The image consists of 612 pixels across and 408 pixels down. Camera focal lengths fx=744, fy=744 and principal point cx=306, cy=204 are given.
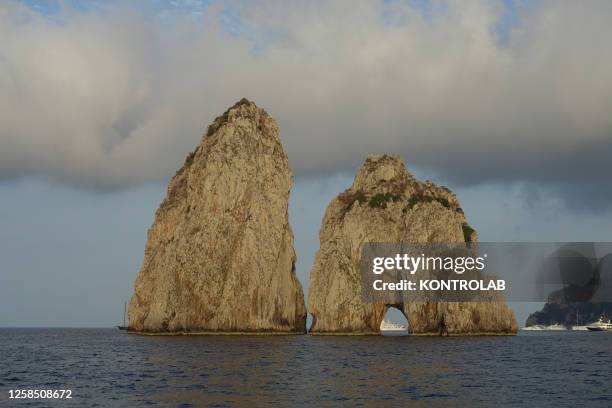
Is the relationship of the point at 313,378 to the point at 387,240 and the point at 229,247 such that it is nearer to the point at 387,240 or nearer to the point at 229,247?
the point at 229,247

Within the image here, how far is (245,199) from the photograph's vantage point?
135500 millimetres

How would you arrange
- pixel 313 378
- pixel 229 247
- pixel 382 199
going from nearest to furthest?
1. pixel 313 378
2. pixel 229 247
3. pixel 382 199

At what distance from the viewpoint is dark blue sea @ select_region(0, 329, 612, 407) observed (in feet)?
142

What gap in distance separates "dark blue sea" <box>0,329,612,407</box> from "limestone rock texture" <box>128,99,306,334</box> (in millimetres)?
43542

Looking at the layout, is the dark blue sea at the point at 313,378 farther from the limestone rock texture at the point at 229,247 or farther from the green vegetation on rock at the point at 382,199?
the green vegetation on rock at the point at 382,199

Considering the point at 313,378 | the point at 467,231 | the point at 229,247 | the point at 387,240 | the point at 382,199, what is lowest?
the point at 313,378

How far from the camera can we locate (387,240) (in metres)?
140

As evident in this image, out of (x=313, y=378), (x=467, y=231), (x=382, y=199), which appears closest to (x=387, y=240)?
(x=382, y=199)

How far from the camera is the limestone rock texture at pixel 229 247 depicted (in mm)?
128750

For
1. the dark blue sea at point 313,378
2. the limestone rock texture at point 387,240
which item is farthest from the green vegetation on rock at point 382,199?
the dark blue sea at point 313,378

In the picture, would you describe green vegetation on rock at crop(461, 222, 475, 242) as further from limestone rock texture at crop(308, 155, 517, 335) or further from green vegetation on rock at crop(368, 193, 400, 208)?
green vegetation on rock at crop(368, 193, 400, 208)

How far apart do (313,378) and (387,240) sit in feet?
283

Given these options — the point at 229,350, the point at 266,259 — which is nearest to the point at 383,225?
the point at 266,259

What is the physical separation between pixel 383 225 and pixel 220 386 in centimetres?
9384
